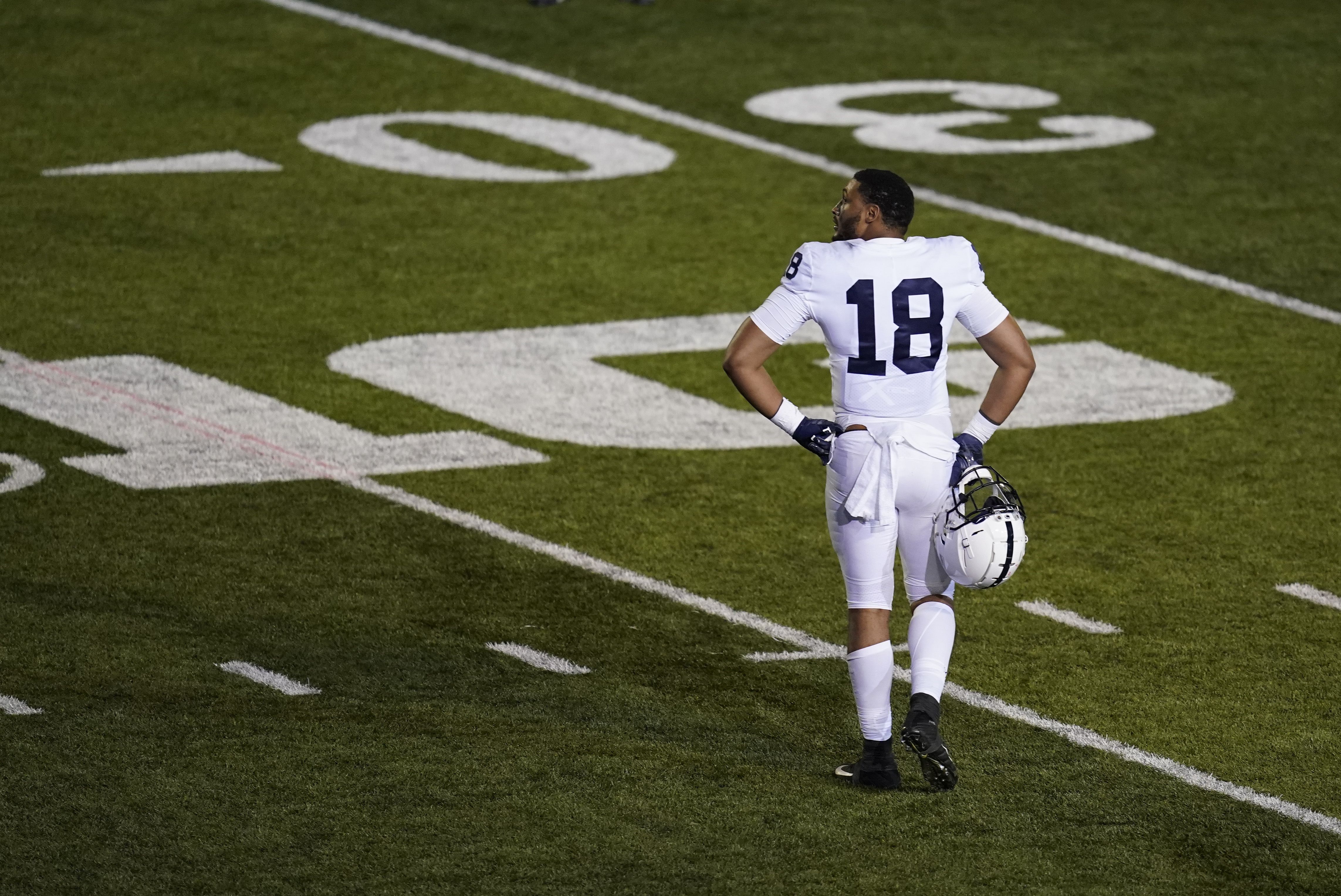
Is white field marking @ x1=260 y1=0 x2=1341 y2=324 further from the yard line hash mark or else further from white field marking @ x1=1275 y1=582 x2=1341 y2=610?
the yard line hash mark

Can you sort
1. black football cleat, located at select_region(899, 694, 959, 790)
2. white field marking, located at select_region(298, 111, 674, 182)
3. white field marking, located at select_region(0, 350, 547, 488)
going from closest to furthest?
black football cleat, located at select_region(899, 694, 959, 790)
white field marking, located at select_region(0, 350, 547, 488)
white field marking, located at select_region(298, 111, 674, 182)

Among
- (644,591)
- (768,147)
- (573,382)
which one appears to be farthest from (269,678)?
(768,147)

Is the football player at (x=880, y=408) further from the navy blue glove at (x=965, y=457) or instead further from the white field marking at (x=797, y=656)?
the white field marking at (x=797, y=656)

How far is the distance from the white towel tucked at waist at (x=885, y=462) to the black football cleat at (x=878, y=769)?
0.57 metres

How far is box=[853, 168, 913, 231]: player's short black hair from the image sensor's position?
5719mm

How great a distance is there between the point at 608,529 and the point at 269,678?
1.89m

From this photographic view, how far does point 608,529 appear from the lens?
8195mm

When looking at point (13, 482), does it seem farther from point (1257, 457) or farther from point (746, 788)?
point (1257, 457)

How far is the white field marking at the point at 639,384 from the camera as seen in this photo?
372 inches

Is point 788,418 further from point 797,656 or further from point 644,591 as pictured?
point 644,591

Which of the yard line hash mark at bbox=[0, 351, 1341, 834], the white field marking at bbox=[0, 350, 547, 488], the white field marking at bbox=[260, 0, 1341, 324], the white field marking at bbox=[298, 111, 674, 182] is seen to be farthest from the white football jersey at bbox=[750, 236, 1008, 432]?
the white field marking at bbox=[298, 111, 674, 182]

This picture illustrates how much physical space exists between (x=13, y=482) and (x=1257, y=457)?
4.77m

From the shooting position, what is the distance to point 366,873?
5.14m

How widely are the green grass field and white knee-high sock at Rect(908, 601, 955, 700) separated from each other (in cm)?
30
